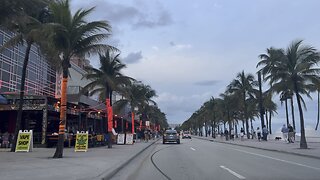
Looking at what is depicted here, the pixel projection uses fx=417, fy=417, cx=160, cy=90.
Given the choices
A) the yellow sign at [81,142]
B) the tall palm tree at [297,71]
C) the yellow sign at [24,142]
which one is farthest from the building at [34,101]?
the tall palm tree at [297,71]

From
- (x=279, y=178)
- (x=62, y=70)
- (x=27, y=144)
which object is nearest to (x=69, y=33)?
(x=62, y=70)

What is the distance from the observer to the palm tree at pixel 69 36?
69.2ft

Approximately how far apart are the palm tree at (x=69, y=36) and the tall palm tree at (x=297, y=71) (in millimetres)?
13928

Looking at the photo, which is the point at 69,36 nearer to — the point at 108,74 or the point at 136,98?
the point at 108,74

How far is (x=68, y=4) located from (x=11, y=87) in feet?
81.0

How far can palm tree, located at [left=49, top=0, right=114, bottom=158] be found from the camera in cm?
2108

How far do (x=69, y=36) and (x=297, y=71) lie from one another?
16294mm

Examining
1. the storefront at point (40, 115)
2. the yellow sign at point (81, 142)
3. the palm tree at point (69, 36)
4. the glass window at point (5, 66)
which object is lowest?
the yellow sign at point (81, 142)

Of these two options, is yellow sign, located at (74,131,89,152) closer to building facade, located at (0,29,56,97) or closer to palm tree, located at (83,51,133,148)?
palm tree, located at (83,51,133,148)

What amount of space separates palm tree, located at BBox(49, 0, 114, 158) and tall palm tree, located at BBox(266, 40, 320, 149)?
13928 mm

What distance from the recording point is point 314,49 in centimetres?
2886

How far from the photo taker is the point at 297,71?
2916cm

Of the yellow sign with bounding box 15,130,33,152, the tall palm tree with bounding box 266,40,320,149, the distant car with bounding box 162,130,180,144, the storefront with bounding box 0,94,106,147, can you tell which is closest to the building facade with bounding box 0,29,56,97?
the storefront with bounding box 0,94,106,147

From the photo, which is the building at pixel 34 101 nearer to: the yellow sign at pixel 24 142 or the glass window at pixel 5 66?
the glass window at pixel 5 66
